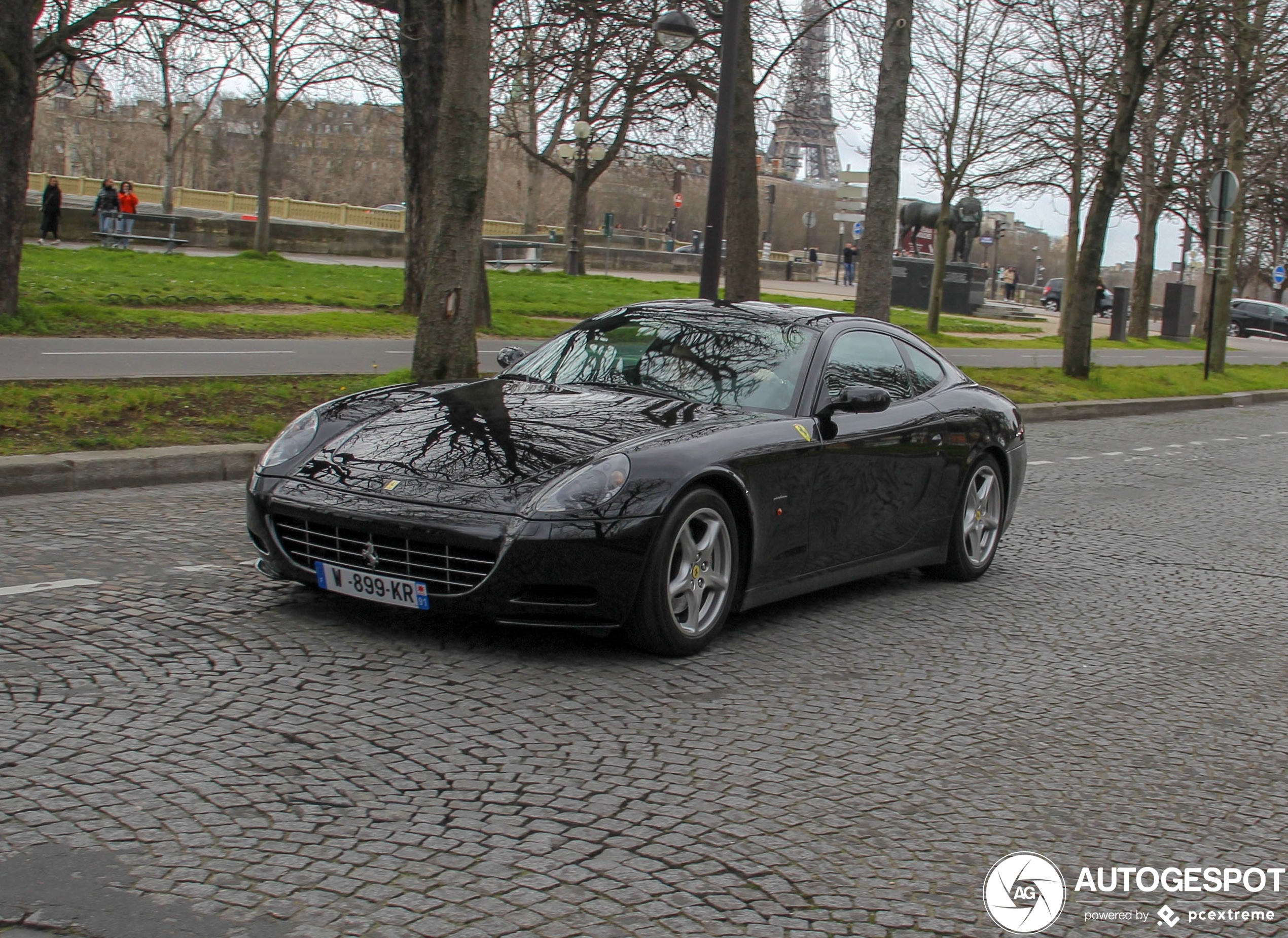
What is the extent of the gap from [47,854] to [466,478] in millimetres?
2250

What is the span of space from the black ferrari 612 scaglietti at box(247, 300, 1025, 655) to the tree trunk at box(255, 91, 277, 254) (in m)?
32.0

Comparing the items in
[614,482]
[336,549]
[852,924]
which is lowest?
[852,924]

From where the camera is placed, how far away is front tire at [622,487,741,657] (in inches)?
204

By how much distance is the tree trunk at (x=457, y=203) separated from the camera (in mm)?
11180

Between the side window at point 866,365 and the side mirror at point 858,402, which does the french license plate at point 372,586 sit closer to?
the side mirror at point 858,402

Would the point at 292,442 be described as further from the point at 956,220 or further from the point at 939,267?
the point at 956,220

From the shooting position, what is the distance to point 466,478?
5207 mm

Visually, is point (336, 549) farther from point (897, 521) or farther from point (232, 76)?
point (232, 76)

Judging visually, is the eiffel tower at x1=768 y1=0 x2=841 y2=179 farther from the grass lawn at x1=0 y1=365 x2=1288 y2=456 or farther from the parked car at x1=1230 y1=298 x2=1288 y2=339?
the parked car at x1=1230 y1=298 x2=1288 y2=339

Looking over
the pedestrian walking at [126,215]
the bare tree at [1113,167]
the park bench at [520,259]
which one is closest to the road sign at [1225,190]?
the bare tree at [1113,167]

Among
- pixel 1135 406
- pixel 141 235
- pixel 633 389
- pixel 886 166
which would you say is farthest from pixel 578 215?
pixel 633 389

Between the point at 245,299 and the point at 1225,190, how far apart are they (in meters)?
16.6

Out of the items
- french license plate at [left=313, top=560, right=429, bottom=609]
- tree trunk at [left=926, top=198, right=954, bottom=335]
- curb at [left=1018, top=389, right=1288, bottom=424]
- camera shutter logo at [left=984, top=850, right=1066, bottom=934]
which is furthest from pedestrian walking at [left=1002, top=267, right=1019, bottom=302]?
camera shutter logo at [left=984, top=850, right=1066, bottom=934]

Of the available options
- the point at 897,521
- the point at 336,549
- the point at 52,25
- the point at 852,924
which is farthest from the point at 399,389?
the point at 52,25
